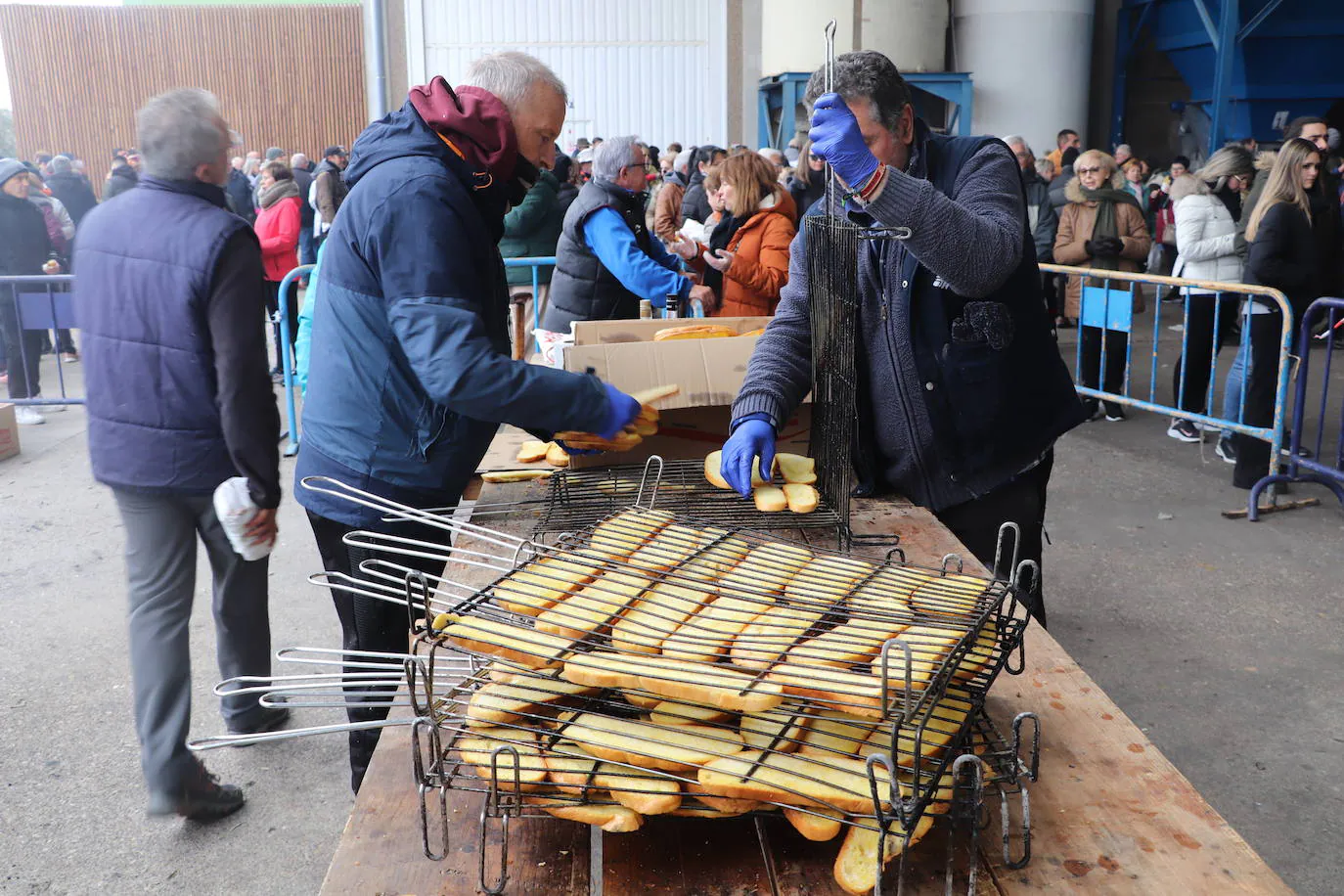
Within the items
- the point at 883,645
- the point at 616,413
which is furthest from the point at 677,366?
the point at 883,645

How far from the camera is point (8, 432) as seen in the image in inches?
286

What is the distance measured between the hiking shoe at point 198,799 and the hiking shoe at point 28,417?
612cm

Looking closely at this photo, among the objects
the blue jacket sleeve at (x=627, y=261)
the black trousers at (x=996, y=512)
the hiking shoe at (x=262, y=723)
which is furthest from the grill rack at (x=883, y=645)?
the blue jacket sleeve at (x=627, y=261)

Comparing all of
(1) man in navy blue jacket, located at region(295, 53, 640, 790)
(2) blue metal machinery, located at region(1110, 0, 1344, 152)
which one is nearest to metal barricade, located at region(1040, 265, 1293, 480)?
(1) man in navy blue jacket, located at region(295, 53, 640, 790)

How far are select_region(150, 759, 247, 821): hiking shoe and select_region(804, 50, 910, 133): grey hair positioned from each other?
2640mm

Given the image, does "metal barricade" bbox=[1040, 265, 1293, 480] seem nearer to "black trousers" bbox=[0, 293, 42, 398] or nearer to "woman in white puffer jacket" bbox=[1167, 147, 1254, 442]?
"woman in white puffer jacket" bbox=[1167, 147, 1254, 442]

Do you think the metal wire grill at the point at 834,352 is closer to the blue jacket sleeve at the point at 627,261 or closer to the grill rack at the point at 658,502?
the grill rack at the point at 658,502

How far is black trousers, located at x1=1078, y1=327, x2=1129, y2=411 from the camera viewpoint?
7.32 metres

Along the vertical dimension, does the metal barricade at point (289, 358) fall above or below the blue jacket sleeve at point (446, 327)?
below

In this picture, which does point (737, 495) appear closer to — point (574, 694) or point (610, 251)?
point (574, 694)

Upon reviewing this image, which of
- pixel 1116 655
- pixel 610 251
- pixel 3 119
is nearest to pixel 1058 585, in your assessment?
pixel 1116 655

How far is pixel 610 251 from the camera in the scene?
18.1ft

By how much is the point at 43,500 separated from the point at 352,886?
19.9ft

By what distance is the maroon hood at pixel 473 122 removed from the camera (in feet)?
7.97
